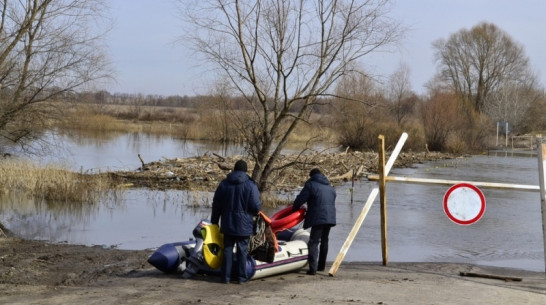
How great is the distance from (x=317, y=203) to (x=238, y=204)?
1.35 metres

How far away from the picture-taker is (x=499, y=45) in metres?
86.8

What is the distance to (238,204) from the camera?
990cm

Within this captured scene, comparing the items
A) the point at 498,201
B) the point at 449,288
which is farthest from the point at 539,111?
the point at 449,288

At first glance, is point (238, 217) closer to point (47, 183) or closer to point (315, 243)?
point (315, 243)

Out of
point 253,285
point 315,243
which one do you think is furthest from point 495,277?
point 253,285

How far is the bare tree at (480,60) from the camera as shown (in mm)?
86750

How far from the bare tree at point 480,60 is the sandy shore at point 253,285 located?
257 feet

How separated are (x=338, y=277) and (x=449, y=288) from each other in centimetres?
164

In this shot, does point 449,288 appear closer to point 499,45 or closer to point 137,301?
point 137,301

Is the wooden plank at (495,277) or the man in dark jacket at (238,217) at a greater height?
the man in dark jacket at (238,217)

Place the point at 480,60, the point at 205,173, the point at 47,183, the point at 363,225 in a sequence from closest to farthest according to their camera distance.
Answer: the point at 363,225 → the point at 47,183 → the point at 205,173 → the point at 480,60

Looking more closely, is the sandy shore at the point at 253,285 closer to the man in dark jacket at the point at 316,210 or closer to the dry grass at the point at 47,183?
the man in dark jacket at the point at 316,210

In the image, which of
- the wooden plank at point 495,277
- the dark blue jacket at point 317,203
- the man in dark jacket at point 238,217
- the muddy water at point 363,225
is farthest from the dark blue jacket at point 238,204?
the muddy water at point 363,225

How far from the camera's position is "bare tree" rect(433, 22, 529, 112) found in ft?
285
